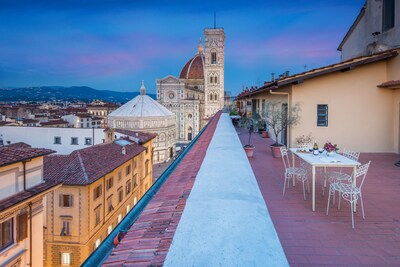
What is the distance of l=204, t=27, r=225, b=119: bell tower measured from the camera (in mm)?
73062

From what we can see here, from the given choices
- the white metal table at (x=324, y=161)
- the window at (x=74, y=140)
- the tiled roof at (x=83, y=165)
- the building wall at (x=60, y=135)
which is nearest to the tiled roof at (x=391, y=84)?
the white metal table at (x=324, y=161)

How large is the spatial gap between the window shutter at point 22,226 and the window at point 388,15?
14545 millimetres

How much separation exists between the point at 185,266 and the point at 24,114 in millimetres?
89760

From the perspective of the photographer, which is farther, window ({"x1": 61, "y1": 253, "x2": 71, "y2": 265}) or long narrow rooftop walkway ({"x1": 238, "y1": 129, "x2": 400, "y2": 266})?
window ({"x1": 61, "y1": 253, "x2": 71, "y2": 265})

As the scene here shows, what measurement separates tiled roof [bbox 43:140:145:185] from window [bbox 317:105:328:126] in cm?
1116

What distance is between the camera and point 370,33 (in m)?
12.5

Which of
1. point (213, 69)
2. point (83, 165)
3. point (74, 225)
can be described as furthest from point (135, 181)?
point (213, 69)

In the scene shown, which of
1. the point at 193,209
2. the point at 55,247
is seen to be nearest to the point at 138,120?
the point at 55,247

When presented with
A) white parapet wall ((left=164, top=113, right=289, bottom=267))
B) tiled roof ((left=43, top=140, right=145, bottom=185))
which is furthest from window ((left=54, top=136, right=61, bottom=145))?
white parapet wall ((left=164, top=113, right=289, bottom=267))

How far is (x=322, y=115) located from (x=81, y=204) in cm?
1211

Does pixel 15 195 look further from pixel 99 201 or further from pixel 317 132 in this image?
pixel 317 132

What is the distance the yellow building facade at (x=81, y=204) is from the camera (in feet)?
48.6

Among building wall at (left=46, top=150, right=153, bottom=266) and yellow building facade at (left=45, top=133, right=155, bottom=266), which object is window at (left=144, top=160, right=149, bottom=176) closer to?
yellow building facade at (left=45, top=133, right=155, bottom=266)

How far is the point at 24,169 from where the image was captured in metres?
10.1
